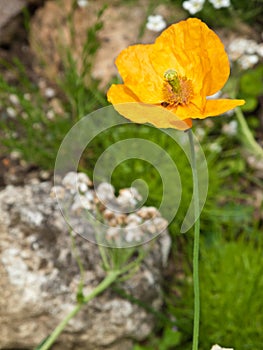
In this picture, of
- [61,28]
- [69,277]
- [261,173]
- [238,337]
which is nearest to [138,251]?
[69,277]

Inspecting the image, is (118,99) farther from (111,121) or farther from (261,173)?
(261,173)

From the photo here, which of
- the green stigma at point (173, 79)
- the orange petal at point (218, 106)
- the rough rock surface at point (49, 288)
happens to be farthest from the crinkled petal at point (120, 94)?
the rough rock surface at point (49, 288)

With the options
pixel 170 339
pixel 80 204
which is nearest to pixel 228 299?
pixel 170 339

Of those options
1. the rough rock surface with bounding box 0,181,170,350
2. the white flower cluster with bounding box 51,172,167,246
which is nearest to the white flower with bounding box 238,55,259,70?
the white flower cluster with bounding box 51,172,167,246

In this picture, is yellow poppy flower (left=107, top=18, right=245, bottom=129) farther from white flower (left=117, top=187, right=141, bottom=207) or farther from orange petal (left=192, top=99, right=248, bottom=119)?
white flower (left=117, top=187, right=141, bottom=207)

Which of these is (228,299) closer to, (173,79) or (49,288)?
(49,288)

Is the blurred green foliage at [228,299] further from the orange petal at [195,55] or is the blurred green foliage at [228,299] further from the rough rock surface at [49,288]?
the orange petal at [195,55]
